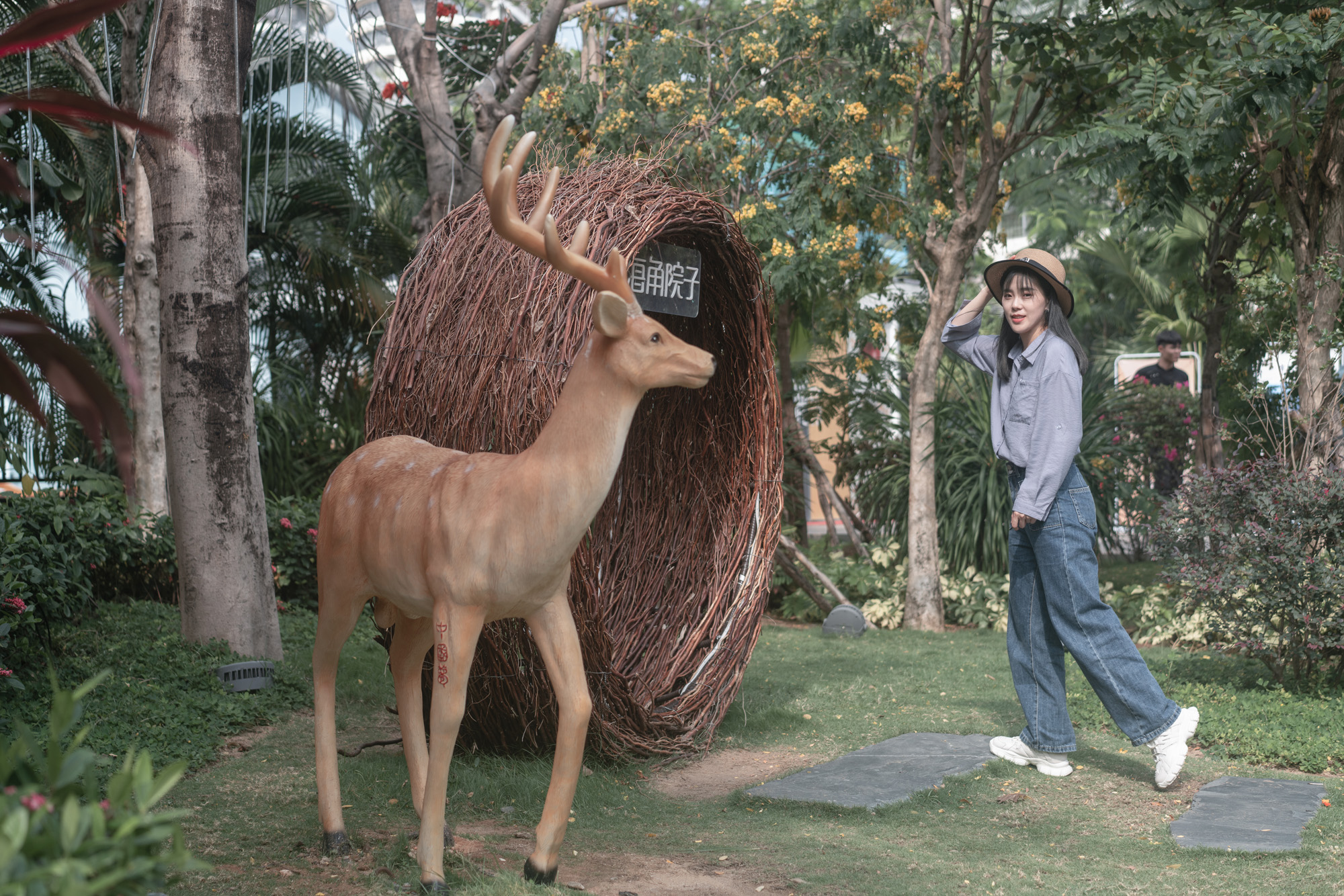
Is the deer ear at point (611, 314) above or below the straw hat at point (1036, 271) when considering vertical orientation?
below

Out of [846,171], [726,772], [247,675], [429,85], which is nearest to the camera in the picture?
[726,772]

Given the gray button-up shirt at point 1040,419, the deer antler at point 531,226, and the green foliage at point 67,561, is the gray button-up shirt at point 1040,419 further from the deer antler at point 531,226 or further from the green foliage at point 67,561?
the green foliage at point 67,561

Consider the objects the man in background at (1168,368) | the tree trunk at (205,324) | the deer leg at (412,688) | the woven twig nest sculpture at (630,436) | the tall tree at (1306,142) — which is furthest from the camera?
the man in background at (1168,368)

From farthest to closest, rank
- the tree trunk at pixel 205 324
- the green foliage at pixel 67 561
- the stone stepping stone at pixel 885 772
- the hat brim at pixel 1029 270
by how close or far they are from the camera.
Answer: the tree trunk at pixel 205 324 → the green foliage at pixel 67 561 → the hat brim at pixel 1029 270 → the stone stepping stone at pixel 885 772

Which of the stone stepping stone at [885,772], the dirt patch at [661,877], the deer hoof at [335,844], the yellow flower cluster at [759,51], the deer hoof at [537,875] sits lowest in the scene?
the dirt patch at [661,877]

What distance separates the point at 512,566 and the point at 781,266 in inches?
216

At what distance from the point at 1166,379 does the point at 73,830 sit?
11319 mm

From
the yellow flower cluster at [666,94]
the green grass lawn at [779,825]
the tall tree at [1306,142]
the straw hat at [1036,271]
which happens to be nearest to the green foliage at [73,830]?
the green grass lawn at [779,825]

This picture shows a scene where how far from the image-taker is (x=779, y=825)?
4160 mm

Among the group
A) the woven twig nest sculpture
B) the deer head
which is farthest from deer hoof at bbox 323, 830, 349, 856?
the deer head

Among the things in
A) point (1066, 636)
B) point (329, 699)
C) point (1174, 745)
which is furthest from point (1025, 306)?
point (329, 699)

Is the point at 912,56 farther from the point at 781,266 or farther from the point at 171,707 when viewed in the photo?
the point at 171,707

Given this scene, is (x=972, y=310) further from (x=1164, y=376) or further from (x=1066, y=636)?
(x=1164, y=376)

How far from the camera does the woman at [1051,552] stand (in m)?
4.53
